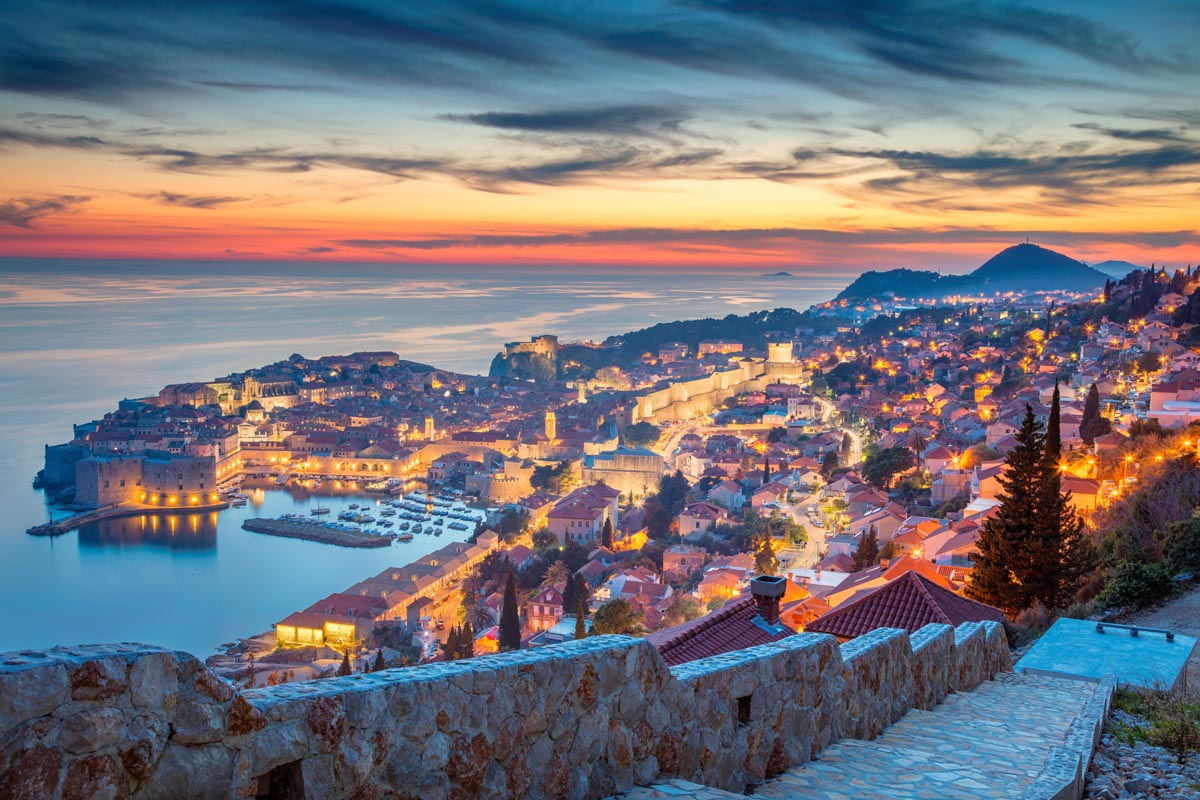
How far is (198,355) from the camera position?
6875cm

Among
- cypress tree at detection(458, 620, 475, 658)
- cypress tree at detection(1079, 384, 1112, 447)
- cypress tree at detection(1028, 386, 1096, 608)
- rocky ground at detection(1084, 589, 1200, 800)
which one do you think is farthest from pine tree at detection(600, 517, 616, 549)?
rocky ground at detection(1084, 589, 1200, 800)

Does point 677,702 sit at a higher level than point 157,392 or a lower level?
higher

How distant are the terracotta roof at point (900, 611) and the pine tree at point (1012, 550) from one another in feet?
12.5

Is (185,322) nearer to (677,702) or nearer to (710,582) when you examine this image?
(710,582)

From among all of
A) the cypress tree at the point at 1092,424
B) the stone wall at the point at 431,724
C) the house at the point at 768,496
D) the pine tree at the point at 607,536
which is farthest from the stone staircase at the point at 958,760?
the house at the point at 768,496

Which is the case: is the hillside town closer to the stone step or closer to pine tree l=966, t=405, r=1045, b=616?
pine tree l=966, t=405, r=1045, b=616

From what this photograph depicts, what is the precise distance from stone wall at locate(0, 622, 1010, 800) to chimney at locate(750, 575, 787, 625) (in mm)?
1658

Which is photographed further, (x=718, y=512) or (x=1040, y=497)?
(x=718, y=512)

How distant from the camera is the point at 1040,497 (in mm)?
10094

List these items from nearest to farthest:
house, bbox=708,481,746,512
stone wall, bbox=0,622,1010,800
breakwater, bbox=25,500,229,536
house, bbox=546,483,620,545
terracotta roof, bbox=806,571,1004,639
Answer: stone wall, bbox=0,622,1010,800 < terracotta roof, bbox=806,571,1004,639 < house, bbox=546,483,620,545 < house, bbox=708,481,746,512 < breakwater, bbox=25,500,229,536

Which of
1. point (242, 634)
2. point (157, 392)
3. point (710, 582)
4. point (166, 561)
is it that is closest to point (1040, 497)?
point (710, 582)

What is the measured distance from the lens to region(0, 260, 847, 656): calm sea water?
25.0 meters

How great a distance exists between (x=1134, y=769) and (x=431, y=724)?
2.34 metres

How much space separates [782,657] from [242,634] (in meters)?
22.5
